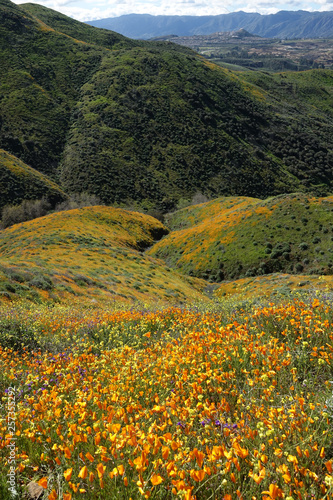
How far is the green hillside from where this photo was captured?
3935 inches

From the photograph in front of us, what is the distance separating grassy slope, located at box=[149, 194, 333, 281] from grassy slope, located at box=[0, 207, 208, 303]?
554cm

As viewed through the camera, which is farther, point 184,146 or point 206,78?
point 206,78

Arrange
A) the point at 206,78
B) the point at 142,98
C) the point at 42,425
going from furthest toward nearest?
1. the point at 206,78
2. the point at 142,98
3. the point at 42,425

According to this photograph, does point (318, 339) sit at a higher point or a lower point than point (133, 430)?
lower

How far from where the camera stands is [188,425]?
2.92 metres

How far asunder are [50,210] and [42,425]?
82.4 meters

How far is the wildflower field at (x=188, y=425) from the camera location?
2254 millimetres

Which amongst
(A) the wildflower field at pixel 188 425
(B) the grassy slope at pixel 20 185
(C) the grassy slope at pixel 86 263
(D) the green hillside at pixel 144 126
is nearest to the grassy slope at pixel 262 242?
(C) the grassy slope at pixel 86 263

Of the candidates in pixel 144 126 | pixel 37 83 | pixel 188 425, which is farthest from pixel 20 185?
pixel 188 425

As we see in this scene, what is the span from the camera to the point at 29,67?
124 meters

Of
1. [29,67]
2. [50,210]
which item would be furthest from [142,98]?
[50,210]

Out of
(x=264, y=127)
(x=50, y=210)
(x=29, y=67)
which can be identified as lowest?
(x=50, y=210)

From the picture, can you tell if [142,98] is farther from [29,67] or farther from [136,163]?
[29,67]

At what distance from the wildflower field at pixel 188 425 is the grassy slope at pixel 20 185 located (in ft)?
270
